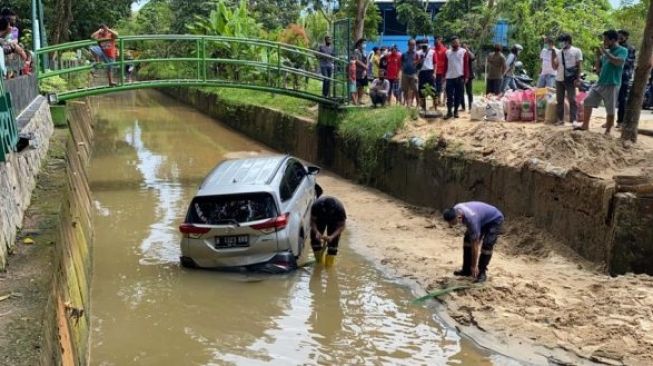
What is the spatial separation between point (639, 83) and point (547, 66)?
17.4 ft

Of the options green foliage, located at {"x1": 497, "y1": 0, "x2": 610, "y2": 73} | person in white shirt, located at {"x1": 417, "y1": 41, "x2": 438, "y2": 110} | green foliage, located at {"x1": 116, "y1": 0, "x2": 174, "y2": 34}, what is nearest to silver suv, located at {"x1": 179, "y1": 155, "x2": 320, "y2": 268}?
person in white shirt, located at {"x1": 417, "y1": 41, "x2": 438, "y2": 110}

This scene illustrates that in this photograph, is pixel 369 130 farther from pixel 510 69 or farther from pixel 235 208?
pixel 235 208

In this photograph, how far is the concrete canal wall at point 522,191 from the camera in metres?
9.47

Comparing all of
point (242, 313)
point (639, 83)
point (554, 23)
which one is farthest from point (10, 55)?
point (554, 23)

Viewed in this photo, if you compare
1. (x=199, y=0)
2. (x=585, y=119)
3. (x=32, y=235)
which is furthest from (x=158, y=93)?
(x=32, y=235)

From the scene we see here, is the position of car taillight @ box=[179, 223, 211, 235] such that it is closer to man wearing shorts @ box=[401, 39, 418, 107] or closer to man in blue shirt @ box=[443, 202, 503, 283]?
man in blue shirt @ box=[443, 202, 503, 283]

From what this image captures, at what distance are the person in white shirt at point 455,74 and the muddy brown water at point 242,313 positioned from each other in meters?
5.37

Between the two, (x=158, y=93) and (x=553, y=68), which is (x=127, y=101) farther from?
(x=553, y=68)

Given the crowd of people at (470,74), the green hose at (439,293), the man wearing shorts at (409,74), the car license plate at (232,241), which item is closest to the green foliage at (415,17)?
the crowd of people at (470,74)

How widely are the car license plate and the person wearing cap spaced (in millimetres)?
10186

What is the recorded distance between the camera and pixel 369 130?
57.6 ft

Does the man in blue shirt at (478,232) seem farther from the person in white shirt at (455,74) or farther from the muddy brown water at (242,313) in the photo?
the person in white shirt at (455,74)

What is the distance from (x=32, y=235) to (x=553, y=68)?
41.2 ft

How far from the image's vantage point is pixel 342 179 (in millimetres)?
18938
